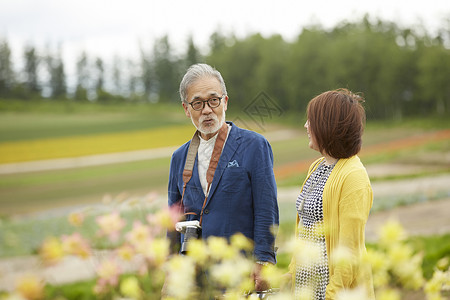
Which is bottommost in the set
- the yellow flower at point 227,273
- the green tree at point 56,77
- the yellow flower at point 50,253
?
the yellow flower at point 50,253

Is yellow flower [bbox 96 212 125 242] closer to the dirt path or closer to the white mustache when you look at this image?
the white mustache

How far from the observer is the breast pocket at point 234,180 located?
2.09m

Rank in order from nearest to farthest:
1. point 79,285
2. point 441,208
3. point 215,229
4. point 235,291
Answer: point 235,291 → point 215,229 → point 79,285 → point 441,208

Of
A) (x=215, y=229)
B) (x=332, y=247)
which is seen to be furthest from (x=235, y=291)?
(x=215, y=229)

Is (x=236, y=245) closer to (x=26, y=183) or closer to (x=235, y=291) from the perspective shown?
(x=235, y=291)

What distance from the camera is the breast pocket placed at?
2.09 meters

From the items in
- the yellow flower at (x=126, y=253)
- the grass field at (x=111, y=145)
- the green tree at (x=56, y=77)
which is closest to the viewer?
the yellow flower at (x=126, y=253)

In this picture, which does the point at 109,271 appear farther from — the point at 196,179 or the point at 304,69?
the point at 304,69

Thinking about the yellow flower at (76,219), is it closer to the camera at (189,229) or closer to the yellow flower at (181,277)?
the camera at (189,229)

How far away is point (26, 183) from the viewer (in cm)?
2020


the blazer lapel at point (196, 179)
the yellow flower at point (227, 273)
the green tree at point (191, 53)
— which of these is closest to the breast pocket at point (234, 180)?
the blazer lapel at point (196, 179)

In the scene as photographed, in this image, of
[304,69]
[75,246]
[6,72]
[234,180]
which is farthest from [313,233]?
[6,72]

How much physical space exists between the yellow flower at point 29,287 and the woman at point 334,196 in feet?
3.25

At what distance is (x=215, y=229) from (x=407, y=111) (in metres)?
37.2
